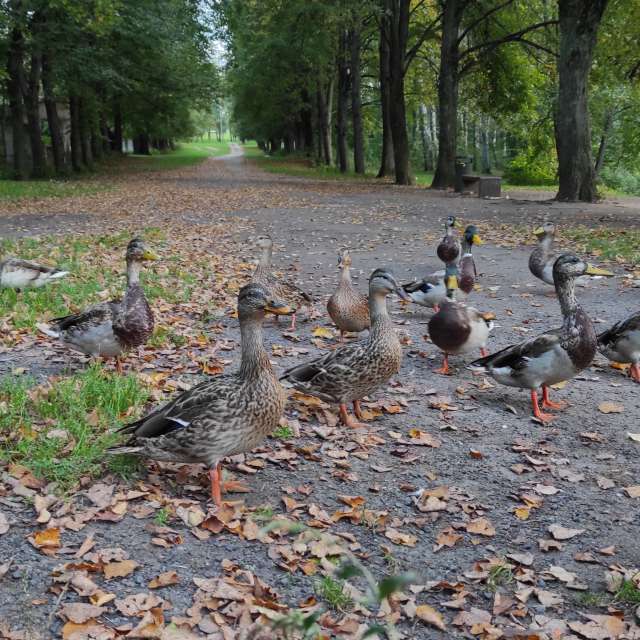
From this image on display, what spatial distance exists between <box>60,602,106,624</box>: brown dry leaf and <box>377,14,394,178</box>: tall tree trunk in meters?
32.7

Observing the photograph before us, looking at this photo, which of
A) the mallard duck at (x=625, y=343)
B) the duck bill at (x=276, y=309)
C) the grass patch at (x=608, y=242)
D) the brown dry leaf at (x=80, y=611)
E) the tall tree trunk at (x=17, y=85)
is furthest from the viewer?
the tall tree trunk at (x=17, y=85)

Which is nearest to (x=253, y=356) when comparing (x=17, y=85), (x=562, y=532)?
(x=562, y=532)

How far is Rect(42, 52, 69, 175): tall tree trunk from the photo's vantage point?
109ft

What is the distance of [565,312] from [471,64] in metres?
24.8

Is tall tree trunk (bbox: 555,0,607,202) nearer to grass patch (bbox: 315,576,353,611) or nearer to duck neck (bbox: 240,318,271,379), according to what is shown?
duck neck (bbox: 240,318,271,379)

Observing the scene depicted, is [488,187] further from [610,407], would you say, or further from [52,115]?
[52,115]

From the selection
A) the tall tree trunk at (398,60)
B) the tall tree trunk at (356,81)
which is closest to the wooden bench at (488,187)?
the tall tree trunk at (398,60)

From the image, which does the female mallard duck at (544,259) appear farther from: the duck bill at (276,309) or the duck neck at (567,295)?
the duck bill at (276,309)

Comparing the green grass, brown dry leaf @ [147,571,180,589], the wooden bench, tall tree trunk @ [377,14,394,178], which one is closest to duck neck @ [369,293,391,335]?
the green grass

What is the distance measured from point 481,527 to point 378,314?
2179 mm

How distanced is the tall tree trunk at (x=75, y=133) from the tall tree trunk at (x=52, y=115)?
2302 millimetres

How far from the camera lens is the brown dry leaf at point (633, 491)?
4.87 meters

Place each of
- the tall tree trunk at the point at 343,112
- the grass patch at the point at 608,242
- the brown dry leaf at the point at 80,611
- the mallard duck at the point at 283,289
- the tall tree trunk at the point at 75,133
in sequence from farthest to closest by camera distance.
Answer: the tall tree trunk at the point at 343,112 → the tall tree trunk at the point at 75,133 → the grass patch at the point at 608,242 → the mallard duck at the point at 283,289 → the brown dry leaf at the point at 80,611

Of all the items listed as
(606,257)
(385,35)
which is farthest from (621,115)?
(606,257)
